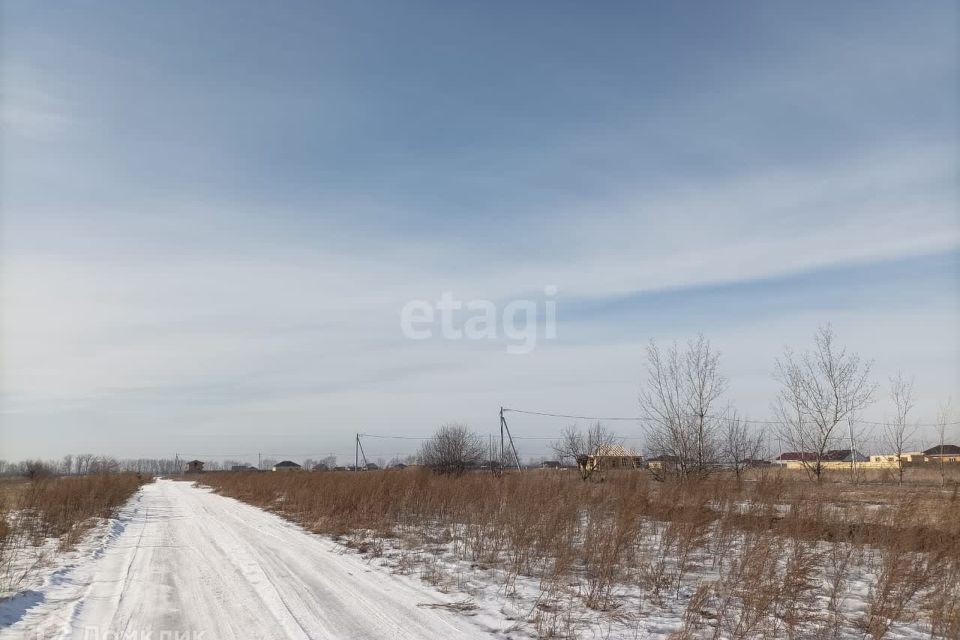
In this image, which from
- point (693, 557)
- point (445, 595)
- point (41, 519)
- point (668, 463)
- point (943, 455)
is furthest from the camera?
point (943, 455)

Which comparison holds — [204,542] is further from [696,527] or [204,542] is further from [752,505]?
[752,505]

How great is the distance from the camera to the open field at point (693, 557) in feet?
20.4

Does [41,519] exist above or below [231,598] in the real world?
below

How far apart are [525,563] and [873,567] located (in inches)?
188

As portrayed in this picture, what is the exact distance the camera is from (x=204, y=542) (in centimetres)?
1316

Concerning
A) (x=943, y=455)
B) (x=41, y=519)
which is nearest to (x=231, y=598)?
(x=41, y=519)

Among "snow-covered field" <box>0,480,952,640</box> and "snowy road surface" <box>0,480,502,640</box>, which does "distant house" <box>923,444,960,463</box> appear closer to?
"snow-covered field" <box>0,480,952,640</box>

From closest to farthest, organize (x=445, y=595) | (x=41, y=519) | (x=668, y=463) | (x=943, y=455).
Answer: (x=445, y=595) < (x=41, y=519) < (x=668, y=463) < (x=943, y=455)

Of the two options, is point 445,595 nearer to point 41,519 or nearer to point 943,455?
point 41,519

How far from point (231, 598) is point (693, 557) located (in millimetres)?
6550

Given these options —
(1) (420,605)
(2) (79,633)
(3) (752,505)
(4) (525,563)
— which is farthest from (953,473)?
(2) (79,633)

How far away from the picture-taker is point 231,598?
7.68 meters

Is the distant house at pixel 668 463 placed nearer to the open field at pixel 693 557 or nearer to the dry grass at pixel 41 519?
the open field at pixel 693 557

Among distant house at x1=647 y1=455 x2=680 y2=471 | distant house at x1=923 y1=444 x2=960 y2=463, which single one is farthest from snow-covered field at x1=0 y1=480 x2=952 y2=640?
distant house at x1=923 y1=444 x2=960 y2=463
